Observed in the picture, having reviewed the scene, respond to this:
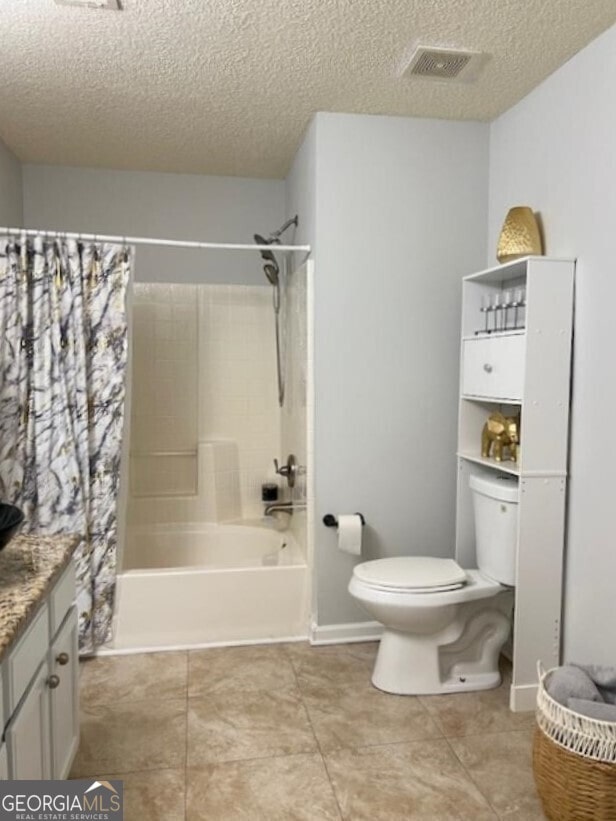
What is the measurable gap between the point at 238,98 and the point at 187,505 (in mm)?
2188

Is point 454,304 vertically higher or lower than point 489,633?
higher

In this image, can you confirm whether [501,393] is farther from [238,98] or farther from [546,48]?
[238,98]

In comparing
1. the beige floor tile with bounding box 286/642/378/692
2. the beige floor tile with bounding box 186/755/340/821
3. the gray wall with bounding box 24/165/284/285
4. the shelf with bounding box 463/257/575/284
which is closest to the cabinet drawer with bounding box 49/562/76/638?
the beige floor tile with bounding box 186/755/340/821

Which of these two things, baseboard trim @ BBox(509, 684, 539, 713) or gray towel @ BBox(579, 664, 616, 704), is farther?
baseboard trim @ BBox(509, 684, 539, 713)

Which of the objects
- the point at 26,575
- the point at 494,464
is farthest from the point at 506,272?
the point at 26,575

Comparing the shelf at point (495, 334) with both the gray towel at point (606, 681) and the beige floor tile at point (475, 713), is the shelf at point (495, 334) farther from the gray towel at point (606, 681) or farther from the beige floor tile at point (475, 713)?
the beige floor tile at point (475, 713)

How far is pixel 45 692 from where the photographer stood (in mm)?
1561

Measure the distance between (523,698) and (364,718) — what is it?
61 centimetres

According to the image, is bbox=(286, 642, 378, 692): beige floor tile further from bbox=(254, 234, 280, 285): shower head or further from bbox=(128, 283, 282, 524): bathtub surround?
Result: bbox=(254, 234, 280, 285): shower head

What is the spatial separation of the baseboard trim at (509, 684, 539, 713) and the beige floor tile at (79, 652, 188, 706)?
126 cm

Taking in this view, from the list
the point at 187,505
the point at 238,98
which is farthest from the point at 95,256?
the point at 187,505

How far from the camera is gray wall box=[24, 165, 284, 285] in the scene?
3.47 m

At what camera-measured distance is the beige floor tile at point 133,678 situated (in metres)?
2.40

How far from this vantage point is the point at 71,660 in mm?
1858
